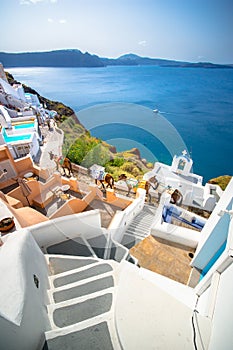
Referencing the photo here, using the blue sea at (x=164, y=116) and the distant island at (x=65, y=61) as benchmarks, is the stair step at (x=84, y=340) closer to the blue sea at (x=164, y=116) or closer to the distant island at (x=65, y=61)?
the blue sea at (x=164, y=116)

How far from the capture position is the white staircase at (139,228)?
5122 millimetres

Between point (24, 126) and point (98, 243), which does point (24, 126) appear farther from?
point (98, 243)

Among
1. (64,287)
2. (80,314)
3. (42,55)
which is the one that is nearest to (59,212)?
(64,287)

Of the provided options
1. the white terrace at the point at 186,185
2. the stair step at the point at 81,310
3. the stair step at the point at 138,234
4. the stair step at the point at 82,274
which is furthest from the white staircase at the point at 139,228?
the stair step at the point at 81,310

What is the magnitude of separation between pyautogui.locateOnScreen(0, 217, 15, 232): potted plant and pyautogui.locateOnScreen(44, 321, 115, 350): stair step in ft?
7.27

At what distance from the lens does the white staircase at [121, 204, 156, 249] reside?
5.12 m

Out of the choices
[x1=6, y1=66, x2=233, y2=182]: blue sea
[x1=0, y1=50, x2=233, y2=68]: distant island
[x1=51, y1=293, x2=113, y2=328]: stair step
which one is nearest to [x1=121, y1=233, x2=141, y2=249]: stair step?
[x1=51, y1=293, x2=113, y2=328]: stair step

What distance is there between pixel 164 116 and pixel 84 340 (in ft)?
166

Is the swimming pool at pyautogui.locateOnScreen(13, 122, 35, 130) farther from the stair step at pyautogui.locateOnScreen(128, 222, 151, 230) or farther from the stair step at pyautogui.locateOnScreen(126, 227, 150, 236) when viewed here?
the stair step at pyautogui.locateOnScreen(126, 227, 150, 236)

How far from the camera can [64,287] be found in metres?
2.84

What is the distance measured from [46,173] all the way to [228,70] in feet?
500

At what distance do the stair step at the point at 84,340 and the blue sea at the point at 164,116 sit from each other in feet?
41.1

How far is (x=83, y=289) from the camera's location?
284 centimetres

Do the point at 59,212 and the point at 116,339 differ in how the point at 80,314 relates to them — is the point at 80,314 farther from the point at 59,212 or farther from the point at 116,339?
the point at 59,212
